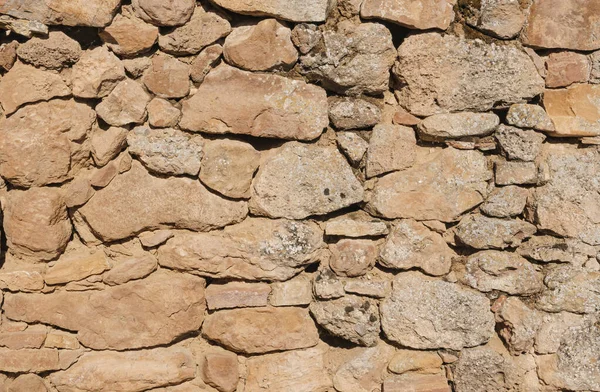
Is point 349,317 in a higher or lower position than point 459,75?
lower

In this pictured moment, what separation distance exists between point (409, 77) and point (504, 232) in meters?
0.71

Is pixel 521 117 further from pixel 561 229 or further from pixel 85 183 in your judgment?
pixel 85 183

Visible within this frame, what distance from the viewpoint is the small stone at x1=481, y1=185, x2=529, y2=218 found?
2740 mm

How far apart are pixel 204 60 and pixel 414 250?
1073mm

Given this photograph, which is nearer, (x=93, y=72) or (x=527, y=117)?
(x=93, y=72)

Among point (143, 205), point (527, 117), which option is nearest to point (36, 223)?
point (143, 205)

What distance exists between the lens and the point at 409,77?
265 centimetres

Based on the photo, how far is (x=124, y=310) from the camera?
8.68ft

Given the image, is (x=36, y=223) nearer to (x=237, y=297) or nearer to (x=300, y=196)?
(x=237, y=297)

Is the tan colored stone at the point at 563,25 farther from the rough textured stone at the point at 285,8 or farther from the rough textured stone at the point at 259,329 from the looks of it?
the rough textured stone at the point at 259,329

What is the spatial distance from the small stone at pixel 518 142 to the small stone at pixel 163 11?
1.26 metres

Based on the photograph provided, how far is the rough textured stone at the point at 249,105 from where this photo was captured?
101 inches

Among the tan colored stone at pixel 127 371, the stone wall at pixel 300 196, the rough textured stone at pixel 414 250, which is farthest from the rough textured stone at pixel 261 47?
the tan colored stone at pixel 127 371

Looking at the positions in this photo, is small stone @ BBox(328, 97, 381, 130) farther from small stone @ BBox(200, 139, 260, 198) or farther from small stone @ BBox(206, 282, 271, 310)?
small stone @ BBox(206, 282, 271, 310)
